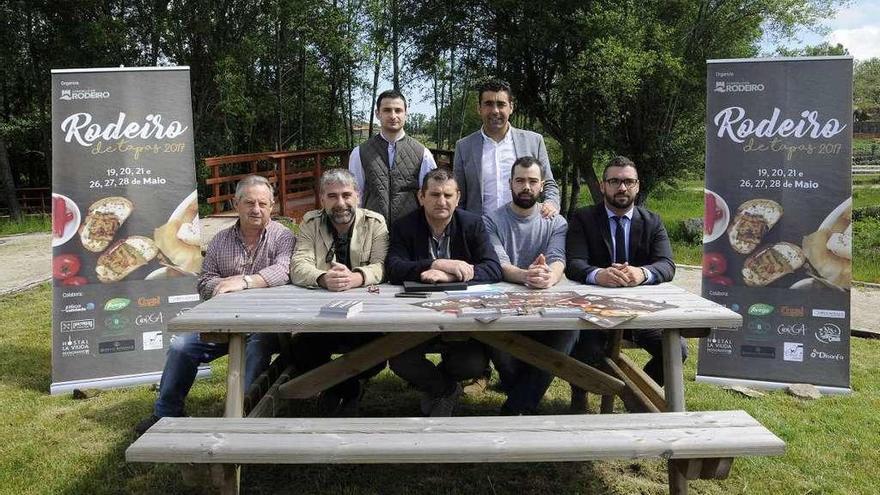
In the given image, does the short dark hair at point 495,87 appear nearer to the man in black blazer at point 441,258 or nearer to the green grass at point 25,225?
the man in black blazer at point 441,258

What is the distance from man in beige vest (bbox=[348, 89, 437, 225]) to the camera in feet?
13.1

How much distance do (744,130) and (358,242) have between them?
2.64 m

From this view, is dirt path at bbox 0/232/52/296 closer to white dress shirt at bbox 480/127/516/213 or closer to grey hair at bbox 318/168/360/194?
grey hair at bbox 318/168/360/194

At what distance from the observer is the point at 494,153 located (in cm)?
396

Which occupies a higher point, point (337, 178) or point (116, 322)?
point (337, 178)

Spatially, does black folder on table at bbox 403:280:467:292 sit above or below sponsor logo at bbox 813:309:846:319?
above

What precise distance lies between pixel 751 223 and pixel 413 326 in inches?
110

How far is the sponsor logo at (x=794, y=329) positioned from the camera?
4.15 meters

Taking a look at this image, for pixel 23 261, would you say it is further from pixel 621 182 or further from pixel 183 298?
pixel 621 182

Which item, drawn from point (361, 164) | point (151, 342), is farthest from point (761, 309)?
point (151, 342)

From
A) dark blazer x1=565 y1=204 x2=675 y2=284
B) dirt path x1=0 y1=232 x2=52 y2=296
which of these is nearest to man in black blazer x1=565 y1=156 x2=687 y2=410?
dark blazer x1=565 y1=204 x2=675 y2=284

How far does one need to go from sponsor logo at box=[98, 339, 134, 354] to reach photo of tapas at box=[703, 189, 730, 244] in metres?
3.84

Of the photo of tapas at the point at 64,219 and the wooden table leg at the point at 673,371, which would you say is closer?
the wooden table leg at the point at 673,371

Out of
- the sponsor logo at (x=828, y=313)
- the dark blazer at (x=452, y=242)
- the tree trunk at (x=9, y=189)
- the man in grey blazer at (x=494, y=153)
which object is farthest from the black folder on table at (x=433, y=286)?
the tree trunk at (x=9, y=189)
